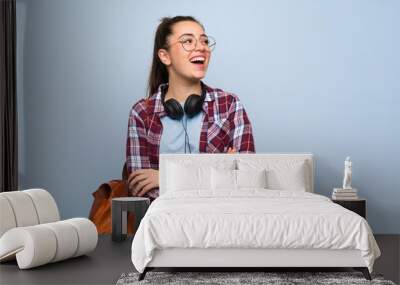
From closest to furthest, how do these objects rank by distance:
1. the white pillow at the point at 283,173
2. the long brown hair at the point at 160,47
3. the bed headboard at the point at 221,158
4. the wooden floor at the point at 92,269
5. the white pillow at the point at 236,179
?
the wooden floor at the point at 92,269 → the white pillow at the point at 236,179 → the white pillow at the point at 283,173 → the bed headboard at the point at 221,158 → the long brown hair at the point at 160,47

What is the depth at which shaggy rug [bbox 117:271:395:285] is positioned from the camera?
14.8 ft

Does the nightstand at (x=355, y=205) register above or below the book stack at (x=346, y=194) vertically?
below

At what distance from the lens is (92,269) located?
5.00 meters

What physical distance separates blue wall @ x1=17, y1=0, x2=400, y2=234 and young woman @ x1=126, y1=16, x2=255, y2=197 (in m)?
0.10

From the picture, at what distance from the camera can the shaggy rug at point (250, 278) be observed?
4.50 metres

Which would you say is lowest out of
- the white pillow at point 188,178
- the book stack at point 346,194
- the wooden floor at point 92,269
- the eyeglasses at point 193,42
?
the wooden floor at point 92,269

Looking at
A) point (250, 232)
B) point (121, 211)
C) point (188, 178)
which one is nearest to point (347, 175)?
point (188, 178)

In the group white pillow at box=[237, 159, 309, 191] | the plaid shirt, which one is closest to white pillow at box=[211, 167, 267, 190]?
white pillow at box=[237, 159, 309, 191]

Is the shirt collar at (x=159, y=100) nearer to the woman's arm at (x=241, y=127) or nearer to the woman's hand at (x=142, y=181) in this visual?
the woman's arm at (x=241, y=127)

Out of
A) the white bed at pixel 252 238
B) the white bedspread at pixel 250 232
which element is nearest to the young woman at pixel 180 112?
the white bed at pixel 252 238

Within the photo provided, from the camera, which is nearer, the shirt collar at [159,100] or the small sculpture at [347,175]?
the small sculpture at [347,175]

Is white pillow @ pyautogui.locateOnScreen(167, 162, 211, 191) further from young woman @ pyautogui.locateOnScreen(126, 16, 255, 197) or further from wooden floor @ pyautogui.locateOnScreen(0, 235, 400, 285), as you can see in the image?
wooden floor @ pyautogui.locateOnScreen(0, 235, 400, 285)

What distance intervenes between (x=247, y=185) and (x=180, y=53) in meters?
1.59

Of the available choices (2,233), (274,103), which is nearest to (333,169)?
(274,103)
